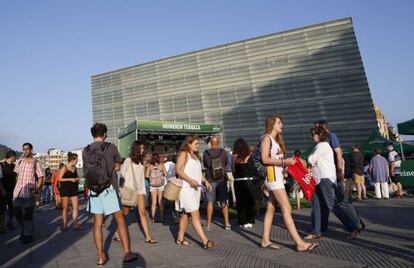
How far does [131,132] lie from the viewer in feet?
86.8

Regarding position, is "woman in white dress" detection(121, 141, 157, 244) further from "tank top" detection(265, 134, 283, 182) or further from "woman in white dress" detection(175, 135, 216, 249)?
"tank top" detection(265, 134, 283, 182)

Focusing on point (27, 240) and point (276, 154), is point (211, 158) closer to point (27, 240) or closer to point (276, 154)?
point (276, 154)

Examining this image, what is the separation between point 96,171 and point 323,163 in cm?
334

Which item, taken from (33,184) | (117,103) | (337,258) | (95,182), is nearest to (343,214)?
(337,258)

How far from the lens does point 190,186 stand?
5000mm

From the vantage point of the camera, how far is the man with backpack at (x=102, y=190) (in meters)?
4.25

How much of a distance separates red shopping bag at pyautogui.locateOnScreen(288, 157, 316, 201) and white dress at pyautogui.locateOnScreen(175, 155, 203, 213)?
139cm

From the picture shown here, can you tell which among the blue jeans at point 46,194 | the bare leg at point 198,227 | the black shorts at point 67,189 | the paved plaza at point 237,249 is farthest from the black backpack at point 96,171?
the blue jeans at point 46,194

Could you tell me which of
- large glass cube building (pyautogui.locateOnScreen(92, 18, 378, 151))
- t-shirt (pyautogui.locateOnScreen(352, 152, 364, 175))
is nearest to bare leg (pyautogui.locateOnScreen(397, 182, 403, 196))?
t-shirt (pyautogui.locateOnScreen(352, 152, 364, 175))

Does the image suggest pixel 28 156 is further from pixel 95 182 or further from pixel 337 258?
pixel 337 258

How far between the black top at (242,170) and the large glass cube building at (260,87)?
49.7 m

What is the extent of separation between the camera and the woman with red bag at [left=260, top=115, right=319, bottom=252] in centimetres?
433

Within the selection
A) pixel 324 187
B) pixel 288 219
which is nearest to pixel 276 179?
pixel 288 219

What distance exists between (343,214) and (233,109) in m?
58.1
